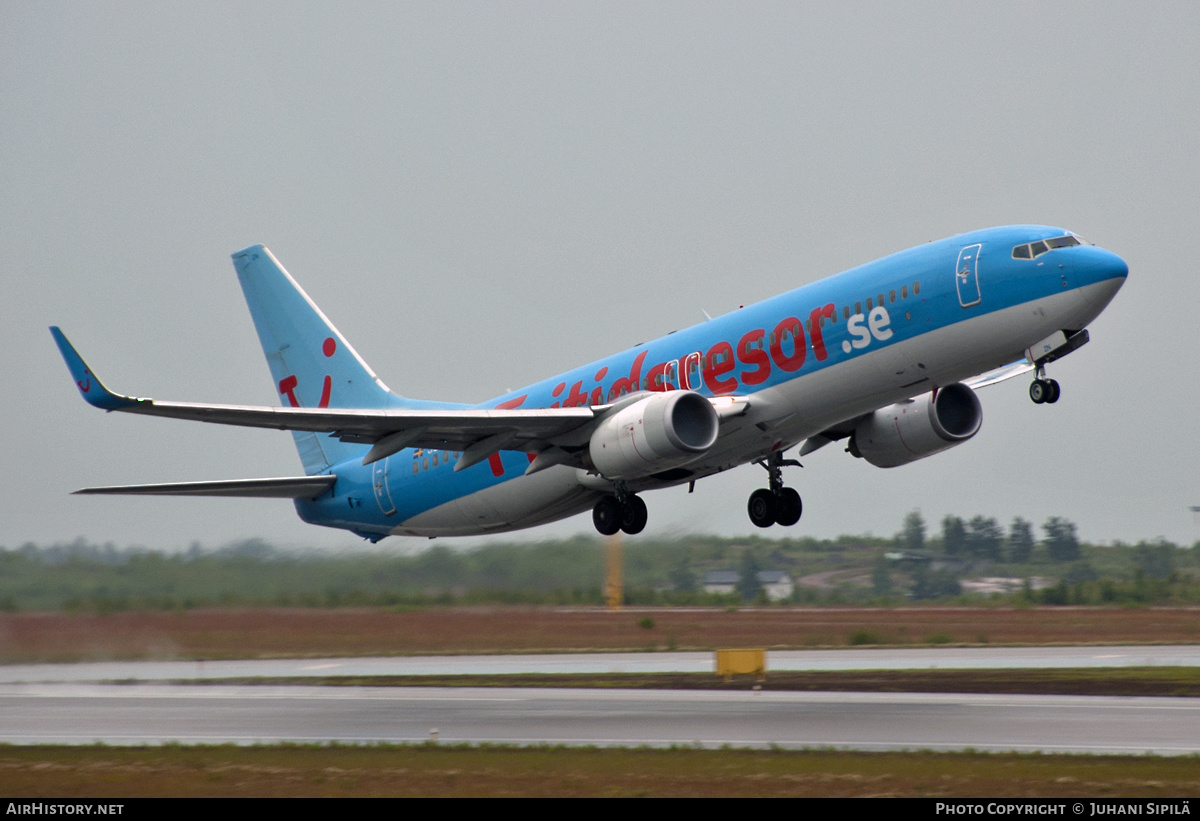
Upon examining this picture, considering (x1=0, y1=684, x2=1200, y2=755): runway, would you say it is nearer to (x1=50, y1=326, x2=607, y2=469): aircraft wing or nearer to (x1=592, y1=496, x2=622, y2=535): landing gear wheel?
(x1=592, y1=496, x2=622, y2=535): landing gear wheel

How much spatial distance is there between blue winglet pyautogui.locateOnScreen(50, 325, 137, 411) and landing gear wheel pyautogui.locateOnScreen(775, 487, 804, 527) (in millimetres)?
15785

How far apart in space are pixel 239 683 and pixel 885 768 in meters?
24.5

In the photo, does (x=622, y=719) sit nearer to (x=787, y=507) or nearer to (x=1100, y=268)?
(x=787, y=507)

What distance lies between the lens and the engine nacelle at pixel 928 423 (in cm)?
3195

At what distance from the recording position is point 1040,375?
2661 cm

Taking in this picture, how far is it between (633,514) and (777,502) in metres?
3.98

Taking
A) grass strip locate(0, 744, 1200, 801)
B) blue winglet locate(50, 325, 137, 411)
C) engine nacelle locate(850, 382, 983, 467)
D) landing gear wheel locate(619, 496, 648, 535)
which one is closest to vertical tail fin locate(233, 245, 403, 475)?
landing gear wheel locate(619, 496, 648, 535)

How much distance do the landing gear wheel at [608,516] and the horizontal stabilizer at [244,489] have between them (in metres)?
9.98

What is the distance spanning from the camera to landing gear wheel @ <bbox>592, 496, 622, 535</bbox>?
3168 cm

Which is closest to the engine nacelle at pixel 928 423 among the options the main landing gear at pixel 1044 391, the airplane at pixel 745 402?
the airplane at pixel 745 402

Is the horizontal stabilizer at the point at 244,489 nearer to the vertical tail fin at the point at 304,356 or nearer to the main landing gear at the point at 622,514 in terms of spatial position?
the vertical tail fin at the point at 304,356
